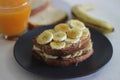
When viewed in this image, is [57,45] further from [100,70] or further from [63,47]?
→ [100,70]

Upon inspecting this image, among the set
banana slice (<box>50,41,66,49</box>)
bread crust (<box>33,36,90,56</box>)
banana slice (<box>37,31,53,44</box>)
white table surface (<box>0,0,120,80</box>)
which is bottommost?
white table surface (<box>0,0,120,80</box>)

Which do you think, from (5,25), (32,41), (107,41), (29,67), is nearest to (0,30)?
(5,25)

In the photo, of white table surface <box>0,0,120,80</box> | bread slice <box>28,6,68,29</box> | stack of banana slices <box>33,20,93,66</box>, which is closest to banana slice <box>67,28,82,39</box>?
stack of banana slices <box>33,20,93,66</box>

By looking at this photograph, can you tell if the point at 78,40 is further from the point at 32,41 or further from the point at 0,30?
the point at 0,30

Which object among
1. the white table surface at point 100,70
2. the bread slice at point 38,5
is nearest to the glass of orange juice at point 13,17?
the white table surface at point 100,70

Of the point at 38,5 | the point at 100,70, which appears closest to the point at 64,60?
the point at 100,70

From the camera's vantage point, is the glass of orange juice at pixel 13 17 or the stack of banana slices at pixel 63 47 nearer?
the stack of banana slices at pixel 63 47

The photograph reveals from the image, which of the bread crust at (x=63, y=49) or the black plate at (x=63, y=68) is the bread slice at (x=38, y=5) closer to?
the black plate at (x=63, y=68)

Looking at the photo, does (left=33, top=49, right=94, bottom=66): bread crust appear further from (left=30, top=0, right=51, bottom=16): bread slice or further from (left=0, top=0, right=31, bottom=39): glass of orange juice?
(left=30, top=0, right=51, bottom=16): bread slice
